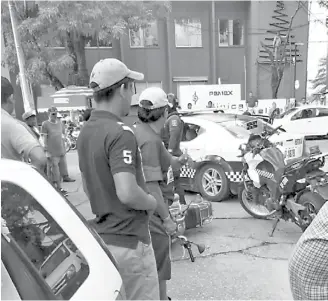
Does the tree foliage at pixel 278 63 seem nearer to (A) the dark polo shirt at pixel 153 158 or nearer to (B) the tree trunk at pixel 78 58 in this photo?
(B) the tree trunk at pixel 78 58

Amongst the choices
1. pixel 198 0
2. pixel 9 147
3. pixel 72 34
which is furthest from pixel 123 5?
pixel 9 147

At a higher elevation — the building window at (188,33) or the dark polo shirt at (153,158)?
the building window at (188,33)

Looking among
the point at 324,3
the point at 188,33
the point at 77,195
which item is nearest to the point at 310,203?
the point at 77,195

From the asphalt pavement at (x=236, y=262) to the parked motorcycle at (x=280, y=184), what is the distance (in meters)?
0.25

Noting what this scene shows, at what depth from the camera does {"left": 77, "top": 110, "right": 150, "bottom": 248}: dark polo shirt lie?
70.2 inches

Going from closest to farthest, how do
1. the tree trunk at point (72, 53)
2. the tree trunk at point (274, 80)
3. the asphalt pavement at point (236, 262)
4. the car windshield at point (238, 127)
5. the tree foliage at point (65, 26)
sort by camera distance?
1. the asphalt pavement at point (236, 262)
2. the car windshield at point (238, 127)
3. the tree foliage at point (65, 26)
4. the tree trunk at point (72, 53)
5. the tree trunk at point (274, 80)

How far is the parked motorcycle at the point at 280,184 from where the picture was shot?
13.6 ft

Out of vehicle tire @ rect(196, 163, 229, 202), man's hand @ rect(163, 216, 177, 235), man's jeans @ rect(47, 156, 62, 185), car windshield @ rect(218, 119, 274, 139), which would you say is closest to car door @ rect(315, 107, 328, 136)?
car windshield @ rect(218, 119, 274, 139)

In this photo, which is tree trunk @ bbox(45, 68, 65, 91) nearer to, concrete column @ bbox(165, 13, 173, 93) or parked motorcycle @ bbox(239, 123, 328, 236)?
concrete column @ bbox(165, 13, 173, 93)

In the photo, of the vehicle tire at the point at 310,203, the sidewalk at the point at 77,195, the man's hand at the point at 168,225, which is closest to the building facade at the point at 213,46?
the sidewalk at the point at 77,195

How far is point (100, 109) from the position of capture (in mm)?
1965

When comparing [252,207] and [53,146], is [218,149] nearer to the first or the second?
[252,207]

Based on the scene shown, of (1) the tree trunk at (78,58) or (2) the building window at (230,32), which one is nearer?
(1) the tree trunk at (78,58)

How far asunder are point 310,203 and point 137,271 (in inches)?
111
